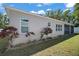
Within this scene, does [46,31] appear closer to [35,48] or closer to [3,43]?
[35,48]

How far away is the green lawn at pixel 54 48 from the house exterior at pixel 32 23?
0.30m

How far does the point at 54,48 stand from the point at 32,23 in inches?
48.6

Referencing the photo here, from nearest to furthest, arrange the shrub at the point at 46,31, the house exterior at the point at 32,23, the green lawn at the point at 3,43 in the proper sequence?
the green lawn at the point at 3,43 → the house exterior at the point at 32,23 → the shrub at the point at 46,31

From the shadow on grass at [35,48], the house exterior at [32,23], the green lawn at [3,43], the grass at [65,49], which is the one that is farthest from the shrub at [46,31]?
the green lawn at [3,43]

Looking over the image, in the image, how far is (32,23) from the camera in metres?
11.3

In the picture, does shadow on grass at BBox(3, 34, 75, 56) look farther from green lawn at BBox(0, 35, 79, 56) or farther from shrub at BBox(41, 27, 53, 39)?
shrub at BBox(41, 27, 53, 39)

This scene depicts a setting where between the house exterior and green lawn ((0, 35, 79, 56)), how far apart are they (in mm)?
298

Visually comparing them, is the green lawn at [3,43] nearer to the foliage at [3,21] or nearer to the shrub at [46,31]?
the foliage at [3,21]

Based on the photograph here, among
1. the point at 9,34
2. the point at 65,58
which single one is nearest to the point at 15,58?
the point at 9,34

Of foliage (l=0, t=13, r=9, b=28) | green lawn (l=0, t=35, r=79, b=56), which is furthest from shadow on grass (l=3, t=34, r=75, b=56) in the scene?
foliage (l=0, t=13, r=9, b=28)

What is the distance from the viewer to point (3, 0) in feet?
35.8

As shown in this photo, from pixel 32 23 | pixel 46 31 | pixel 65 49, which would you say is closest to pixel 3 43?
pixel 32 23

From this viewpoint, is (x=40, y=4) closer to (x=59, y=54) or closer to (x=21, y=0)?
(x=21, y=0)

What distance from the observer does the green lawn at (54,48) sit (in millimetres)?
10906
